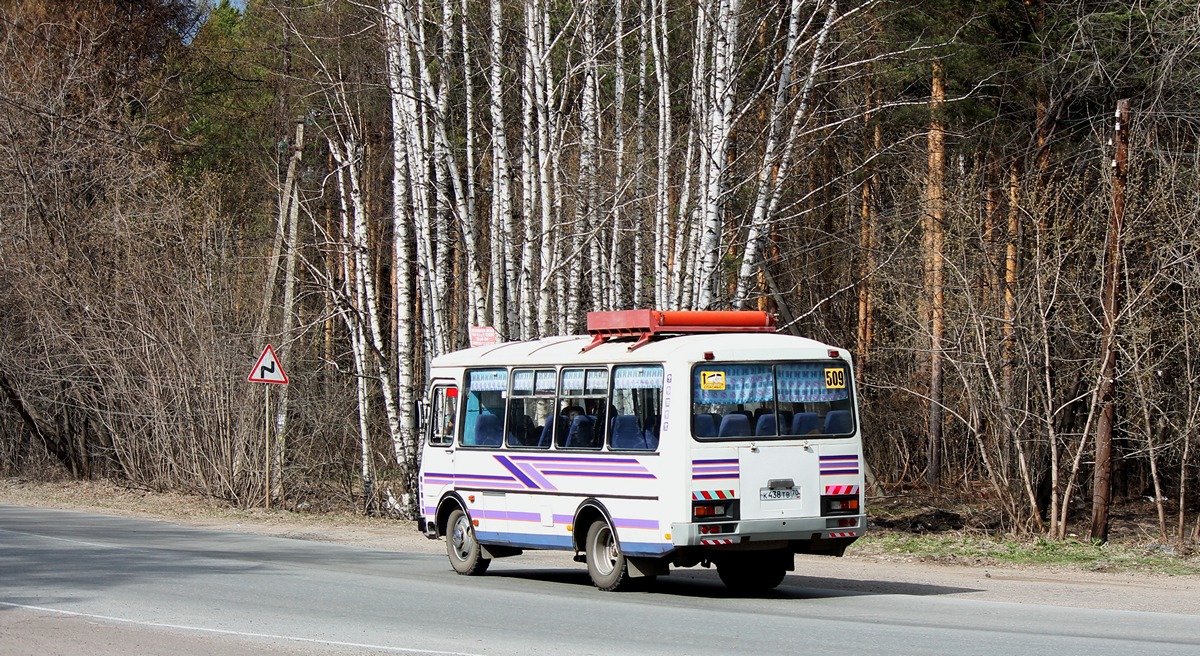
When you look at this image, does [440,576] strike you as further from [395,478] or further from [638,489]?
[395,478]

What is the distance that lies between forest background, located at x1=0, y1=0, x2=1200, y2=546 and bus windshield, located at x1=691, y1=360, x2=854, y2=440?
6.34 meters

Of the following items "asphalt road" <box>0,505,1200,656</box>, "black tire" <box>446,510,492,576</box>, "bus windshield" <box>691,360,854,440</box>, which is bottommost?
"asphalt road" <box>0,505,1200,656</box>

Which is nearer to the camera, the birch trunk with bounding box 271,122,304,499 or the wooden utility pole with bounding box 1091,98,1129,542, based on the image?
the wooden utility pole with bounding box 1091,98,1129,542

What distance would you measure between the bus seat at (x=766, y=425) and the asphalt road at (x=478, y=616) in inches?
64.5

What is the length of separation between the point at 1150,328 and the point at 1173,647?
37.1 ft

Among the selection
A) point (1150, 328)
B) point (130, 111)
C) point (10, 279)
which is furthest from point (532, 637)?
point (130, 111)

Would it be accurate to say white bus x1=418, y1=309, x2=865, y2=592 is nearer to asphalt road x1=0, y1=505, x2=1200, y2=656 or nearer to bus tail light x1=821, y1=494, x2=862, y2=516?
bus tail light x1=821, y1=494, x2=862, y2=516

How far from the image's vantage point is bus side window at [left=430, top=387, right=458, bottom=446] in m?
16.8

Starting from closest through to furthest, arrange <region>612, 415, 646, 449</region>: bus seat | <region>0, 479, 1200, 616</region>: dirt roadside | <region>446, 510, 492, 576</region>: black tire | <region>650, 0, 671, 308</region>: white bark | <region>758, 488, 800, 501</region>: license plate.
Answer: <region>758, 488, 800, 501</region>: license plate → <region>612, 415, 646, 449</region>: bus seat → <region>0, 479, 1200, 616</region>: dirt roadside → <region>446, 510, 492, 576</region>: black tire → <region>650, 0, 671, 308</region>: white bark

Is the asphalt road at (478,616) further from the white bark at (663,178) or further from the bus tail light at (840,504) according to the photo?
the white bark at (663,178)

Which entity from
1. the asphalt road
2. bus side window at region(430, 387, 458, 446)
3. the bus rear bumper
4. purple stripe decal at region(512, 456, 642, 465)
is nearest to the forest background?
bus side window at region(430, 387, 458, 446)

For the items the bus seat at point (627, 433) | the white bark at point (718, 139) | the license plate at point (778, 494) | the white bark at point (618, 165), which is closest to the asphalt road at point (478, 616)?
the license plate at point (778, 494)

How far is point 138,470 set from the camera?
31.8 m

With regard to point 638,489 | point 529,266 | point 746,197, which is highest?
point 746,197
